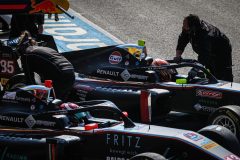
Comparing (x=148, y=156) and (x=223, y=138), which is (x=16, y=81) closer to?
(x=223, y=138)

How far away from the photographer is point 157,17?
22250 millimetres

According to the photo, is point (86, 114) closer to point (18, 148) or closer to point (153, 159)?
point (18, 148)

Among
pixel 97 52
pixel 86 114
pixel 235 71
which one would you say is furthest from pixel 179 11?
pixel 86 114

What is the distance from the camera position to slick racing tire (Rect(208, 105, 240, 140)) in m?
11.8

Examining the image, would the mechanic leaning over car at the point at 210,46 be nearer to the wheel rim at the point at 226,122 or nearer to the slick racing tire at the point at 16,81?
the wheel rim at the point at 226,122

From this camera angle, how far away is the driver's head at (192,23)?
14.2m

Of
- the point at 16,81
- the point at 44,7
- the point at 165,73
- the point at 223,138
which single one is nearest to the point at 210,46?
the point at 165,73

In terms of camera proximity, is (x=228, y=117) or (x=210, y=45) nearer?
(x=228, y=117)

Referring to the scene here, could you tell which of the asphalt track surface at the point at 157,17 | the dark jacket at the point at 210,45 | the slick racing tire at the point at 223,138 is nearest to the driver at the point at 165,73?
the dark jacket at the point at 210,45

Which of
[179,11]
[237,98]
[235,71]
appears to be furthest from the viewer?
[179,11]

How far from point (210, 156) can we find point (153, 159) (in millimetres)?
794

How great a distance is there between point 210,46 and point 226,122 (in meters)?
2.67

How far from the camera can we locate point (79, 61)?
14344 millimetres

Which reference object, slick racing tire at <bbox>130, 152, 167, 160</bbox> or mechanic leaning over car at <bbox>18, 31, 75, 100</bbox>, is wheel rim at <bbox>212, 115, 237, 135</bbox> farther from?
slick racing tire at <bbox>130, 152, 167, 160</bbox>
